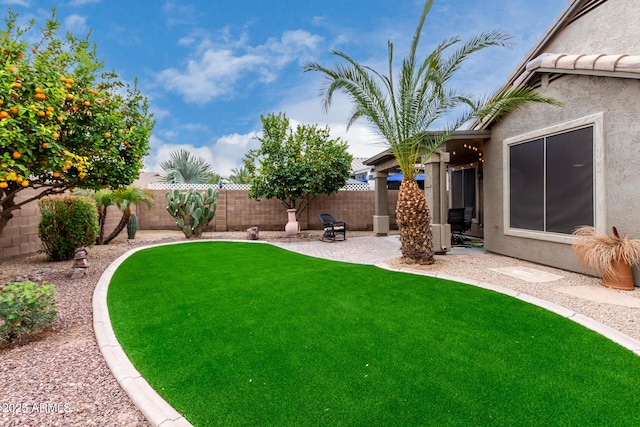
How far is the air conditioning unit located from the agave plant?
9.44 ft

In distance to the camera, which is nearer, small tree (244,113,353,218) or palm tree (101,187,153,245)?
palm tree (101,187,153,245)

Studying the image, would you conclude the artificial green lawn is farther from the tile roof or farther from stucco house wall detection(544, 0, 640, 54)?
stucco house wall detection(544, 0, 640, 54)

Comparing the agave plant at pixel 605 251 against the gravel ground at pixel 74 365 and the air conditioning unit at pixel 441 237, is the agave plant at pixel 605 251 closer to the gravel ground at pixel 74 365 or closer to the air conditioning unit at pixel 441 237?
the gravel ground at pixel 74 365

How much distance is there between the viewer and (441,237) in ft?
26.8

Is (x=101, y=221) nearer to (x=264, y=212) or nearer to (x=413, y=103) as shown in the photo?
(x=264, y=212)

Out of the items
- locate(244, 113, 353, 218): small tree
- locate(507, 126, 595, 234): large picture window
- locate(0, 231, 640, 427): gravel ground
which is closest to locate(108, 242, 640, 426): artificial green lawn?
locate(0, 231, 640, 427): gravel ground

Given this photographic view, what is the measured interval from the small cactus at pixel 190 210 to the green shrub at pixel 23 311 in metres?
7.70

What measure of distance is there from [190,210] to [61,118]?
689cm

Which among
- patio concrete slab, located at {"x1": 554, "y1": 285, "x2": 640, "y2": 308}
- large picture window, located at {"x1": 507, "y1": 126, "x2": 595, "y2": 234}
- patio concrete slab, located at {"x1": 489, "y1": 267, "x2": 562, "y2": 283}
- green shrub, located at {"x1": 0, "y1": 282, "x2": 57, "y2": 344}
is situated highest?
large picture window, located at {"x1": 507, "y1": 126, "x2": 595, "y2": 234}

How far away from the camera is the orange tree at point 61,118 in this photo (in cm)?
418

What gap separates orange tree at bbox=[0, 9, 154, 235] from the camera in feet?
13.7

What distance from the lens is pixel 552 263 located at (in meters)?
6.60

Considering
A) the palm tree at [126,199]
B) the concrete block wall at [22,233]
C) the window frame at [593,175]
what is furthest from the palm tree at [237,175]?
the window frame at [593,175]

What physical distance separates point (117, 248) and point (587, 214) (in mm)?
11634
